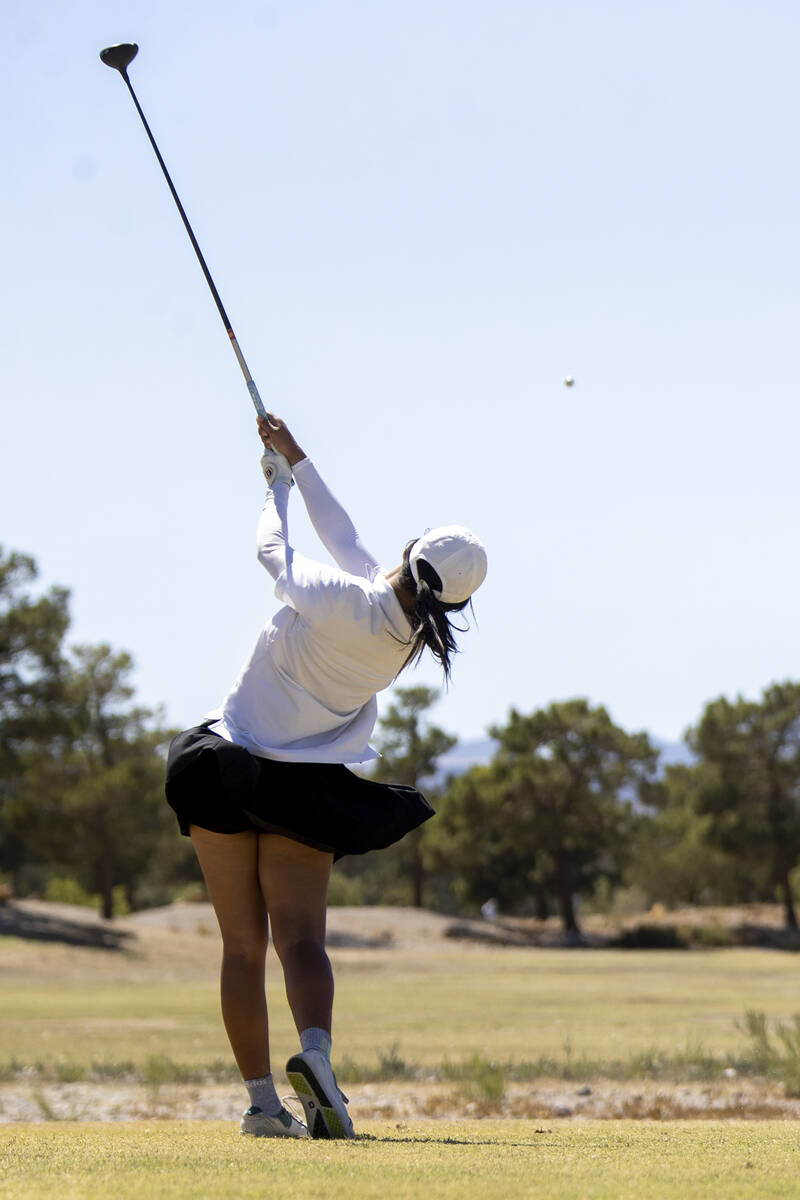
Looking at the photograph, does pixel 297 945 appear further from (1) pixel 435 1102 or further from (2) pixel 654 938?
(2) pixel 654 938

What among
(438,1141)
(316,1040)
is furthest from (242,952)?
(438,1141)

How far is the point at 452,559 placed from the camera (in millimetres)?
4316

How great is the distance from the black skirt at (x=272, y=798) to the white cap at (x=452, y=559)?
0.58m

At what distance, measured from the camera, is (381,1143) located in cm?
411

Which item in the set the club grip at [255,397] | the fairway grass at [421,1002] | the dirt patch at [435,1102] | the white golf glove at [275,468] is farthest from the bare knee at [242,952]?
the fairway grass at [421,1002]

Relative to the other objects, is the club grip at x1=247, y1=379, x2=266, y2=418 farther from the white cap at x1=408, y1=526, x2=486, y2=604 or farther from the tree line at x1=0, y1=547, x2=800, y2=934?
the tree line at x1=0, y1=547, x2=800, y2=934

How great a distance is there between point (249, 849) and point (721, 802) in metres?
39.1

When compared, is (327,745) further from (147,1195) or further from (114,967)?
(114,967)

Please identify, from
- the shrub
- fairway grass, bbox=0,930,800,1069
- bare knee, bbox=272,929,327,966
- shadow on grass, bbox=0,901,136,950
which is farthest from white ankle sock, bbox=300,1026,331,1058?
the shrub

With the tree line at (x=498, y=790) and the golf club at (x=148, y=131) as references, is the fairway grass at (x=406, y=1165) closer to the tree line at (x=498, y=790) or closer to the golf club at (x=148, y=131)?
the golf club at (x=148, y=131)

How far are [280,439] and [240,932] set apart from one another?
60.0 inches

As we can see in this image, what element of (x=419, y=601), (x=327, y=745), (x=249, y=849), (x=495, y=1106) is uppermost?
(x=419, y=601)

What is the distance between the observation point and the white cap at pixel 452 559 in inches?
169

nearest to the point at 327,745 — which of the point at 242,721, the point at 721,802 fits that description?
the point at 242,721
